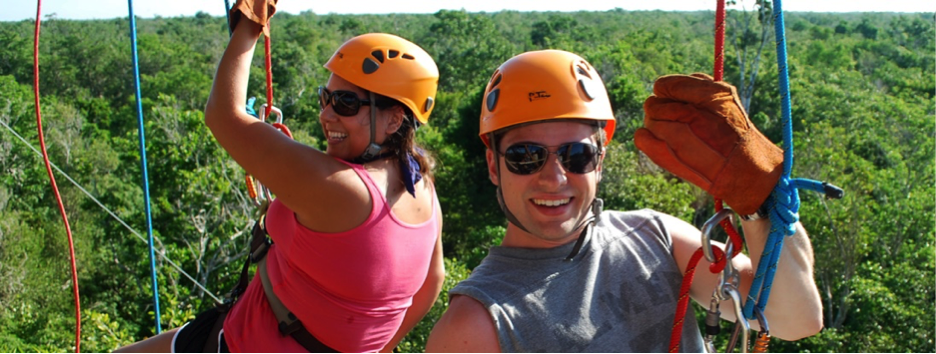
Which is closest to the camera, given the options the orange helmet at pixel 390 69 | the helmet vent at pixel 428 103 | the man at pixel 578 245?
the man at pixel 578 245

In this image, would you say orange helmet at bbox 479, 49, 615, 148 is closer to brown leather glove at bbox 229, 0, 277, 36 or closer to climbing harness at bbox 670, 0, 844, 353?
climbing harness at bbox 670, 0, 844, 353

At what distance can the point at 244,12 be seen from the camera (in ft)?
6.66

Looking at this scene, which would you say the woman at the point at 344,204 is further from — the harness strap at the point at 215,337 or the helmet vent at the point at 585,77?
the helmet vent at the point at 585,77

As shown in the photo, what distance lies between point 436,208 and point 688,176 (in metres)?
0.90

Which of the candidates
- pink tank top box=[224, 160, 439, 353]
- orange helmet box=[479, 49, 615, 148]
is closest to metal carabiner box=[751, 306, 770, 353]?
orange helmet box=[479, 49, 615, 148]

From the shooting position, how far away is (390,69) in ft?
7.13

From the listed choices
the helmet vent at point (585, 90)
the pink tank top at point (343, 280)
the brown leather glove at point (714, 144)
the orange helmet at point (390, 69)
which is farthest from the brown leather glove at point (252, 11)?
the brown leather glove at point (714, 144)

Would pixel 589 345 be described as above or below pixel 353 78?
below

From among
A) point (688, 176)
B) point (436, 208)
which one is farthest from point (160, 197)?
point (688, 176)

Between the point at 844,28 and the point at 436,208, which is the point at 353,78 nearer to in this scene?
the point at 436,208

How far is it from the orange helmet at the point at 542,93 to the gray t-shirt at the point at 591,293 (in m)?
0.29

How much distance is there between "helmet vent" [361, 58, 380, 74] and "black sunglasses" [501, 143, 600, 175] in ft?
1.89

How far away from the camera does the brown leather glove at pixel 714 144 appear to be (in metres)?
1.52

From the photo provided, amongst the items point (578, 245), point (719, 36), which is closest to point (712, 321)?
point (578, 245)
